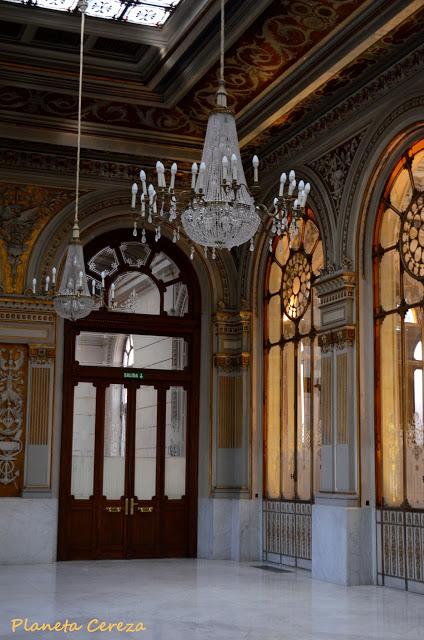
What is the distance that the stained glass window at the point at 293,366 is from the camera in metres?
11.2

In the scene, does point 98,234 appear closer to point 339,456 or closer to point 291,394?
point 291,394

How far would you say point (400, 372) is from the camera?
9.66 meters

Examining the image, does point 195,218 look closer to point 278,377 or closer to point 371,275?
point 371,275

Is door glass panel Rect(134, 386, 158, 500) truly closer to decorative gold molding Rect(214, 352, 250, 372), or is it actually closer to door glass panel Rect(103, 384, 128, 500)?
door glass panel Rect(103, 384, 128, 500)

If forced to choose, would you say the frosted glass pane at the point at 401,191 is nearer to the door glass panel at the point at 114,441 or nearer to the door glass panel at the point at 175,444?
the door glass panel at the point at 175,444

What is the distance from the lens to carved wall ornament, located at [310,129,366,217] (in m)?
10.4

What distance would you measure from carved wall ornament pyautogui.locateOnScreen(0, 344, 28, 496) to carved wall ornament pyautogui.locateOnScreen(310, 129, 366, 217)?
14.5ft

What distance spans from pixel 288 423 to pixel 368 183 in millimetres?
3341

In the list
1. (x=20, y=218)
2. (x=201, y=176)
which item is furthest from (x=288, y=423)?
(x=201, y=176)

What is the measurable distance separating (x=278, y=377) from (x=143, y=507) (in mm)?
2535

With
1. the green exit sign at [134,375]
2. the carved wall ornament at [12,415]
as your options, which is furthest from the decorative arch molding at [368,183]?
the carved wall ornament at [12,415]

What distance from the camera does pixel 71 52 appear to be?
1010 cm

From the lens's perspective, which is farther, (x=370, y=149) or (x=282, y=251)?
(x=282, y=251)

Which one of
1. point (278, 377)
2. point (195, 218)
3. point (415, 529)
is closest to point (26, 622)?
point (195, 218)
